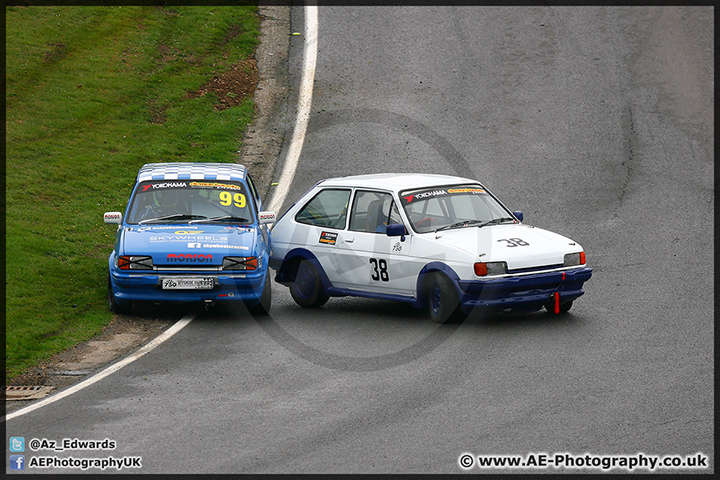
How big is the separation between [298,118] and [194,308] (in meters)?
10.5

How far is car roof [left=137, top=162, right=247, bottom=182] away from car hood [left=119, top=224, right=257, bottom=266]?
1.13 m

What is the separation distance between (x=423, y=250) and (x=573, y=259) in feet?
5.95

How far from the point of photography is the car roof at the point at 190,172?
12883 mm

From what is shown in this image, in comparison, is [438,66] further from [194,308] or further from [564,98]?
[194,308]

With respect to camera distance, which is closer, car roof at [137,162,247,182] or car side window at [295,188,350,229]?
car side window at [295,188,350,229]

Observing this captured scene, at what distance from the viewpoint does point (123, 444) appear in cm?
712

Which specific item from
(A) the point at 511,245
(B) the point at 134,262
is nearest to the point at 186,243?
(B) the point at 134,262

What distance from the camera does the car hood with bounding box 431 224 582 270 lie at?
10.4m

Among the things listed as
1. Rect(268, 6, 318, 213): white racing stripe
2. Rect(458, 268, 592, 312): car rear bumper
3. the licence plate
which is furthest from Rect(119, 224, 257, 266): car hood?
Rect(268, 6, 318, 213): white racing stripe

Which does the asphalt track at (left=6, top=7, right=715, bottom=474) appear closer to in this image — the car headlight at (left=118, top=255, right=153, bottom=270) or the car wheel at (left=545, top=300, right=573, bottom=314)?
the car wheel at (left=545, top=300, right=573, bottom=314)

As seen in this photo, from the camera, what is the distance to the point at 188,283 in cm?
1122

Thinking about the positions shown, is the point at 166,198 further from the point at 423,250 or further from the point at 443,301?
the point at 443,301

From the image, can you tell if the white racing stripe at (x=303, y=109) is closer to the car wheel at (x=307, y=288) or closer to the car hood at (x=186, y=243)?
the car wheel at (x=307, y=288)

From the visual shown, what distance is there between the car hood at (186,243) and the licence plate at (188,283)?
0.20 m
